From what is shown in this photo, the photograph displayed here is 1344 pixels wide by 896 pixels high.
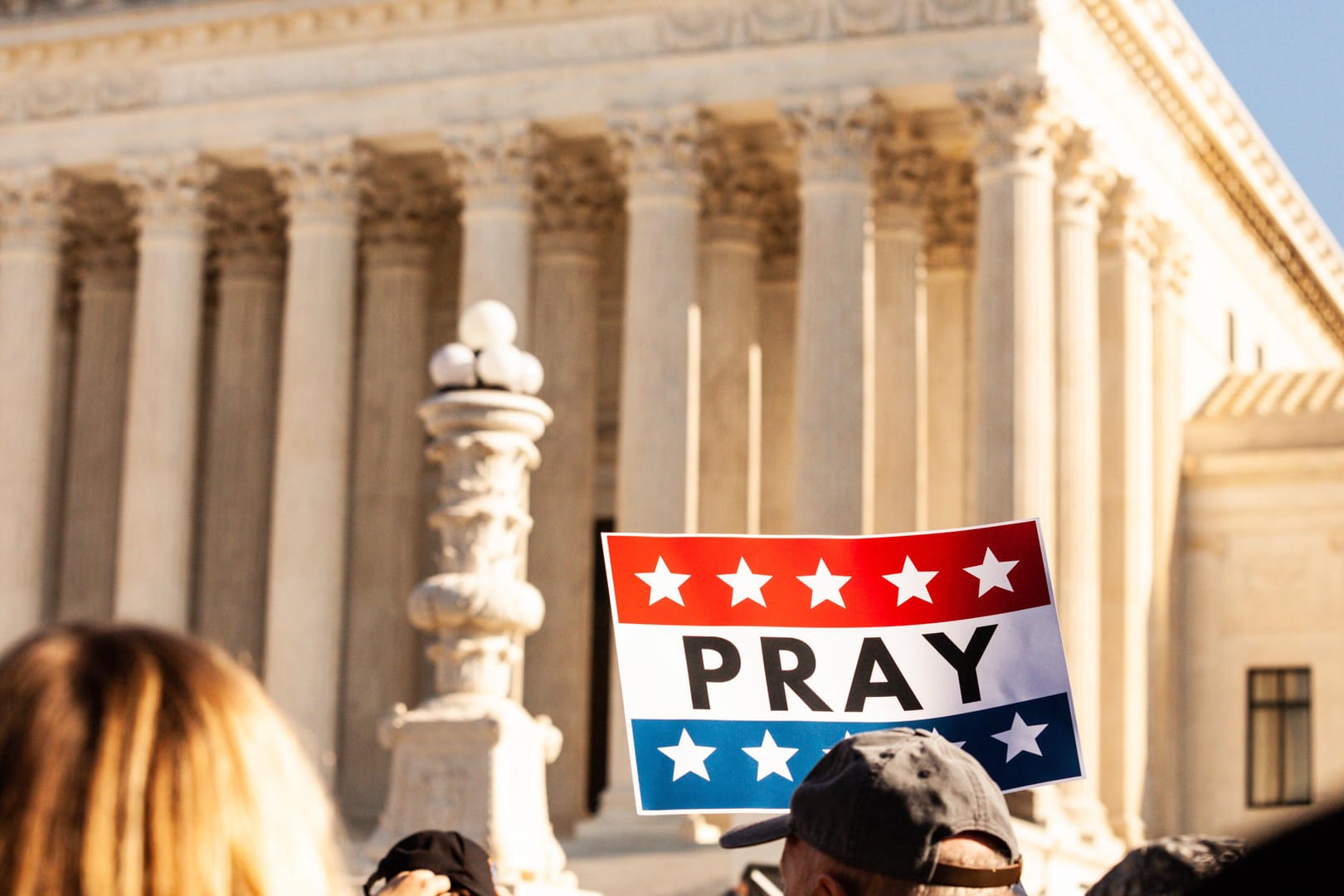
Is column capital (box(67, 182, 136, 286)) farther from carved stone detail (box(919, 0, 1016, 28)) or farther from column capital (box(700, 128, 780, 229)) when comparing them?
carved stone detail (box(919, 0, 1016, 28))

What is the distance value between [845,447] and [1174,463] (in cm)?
1160

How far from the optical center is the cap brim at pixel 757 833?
6898 millimetres

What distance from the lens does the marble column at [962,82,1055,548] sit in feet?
143

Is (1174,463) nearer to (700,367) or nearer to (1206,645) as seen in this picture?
(1206,645)

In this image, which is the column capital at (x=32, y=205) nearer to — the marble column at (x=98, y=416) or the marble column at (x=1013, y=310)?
the marble column at (x=98, y=416)

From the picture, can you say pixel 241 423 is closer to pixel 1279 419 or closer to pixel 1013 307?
pixel 1013 307

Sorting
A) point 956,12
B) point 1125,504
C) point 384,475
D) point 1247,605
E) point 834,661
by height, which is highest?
point 956,12

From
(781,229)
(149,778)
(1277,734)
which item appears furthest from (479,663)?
(1277,734)

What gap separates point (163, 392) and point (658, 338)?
1177cm

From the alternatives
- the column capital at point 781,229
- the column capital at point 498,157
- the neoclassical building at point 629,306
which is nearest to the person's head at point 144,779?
the neoclassical building at point 629,306

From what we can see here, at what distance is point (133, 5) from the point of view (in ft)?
170

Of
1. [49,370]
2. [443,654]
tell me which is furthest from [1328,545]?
[443,654]

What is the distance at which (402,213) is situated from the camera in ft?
176

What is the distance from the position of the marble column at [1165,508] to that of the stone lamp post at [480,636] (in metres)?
28.3
